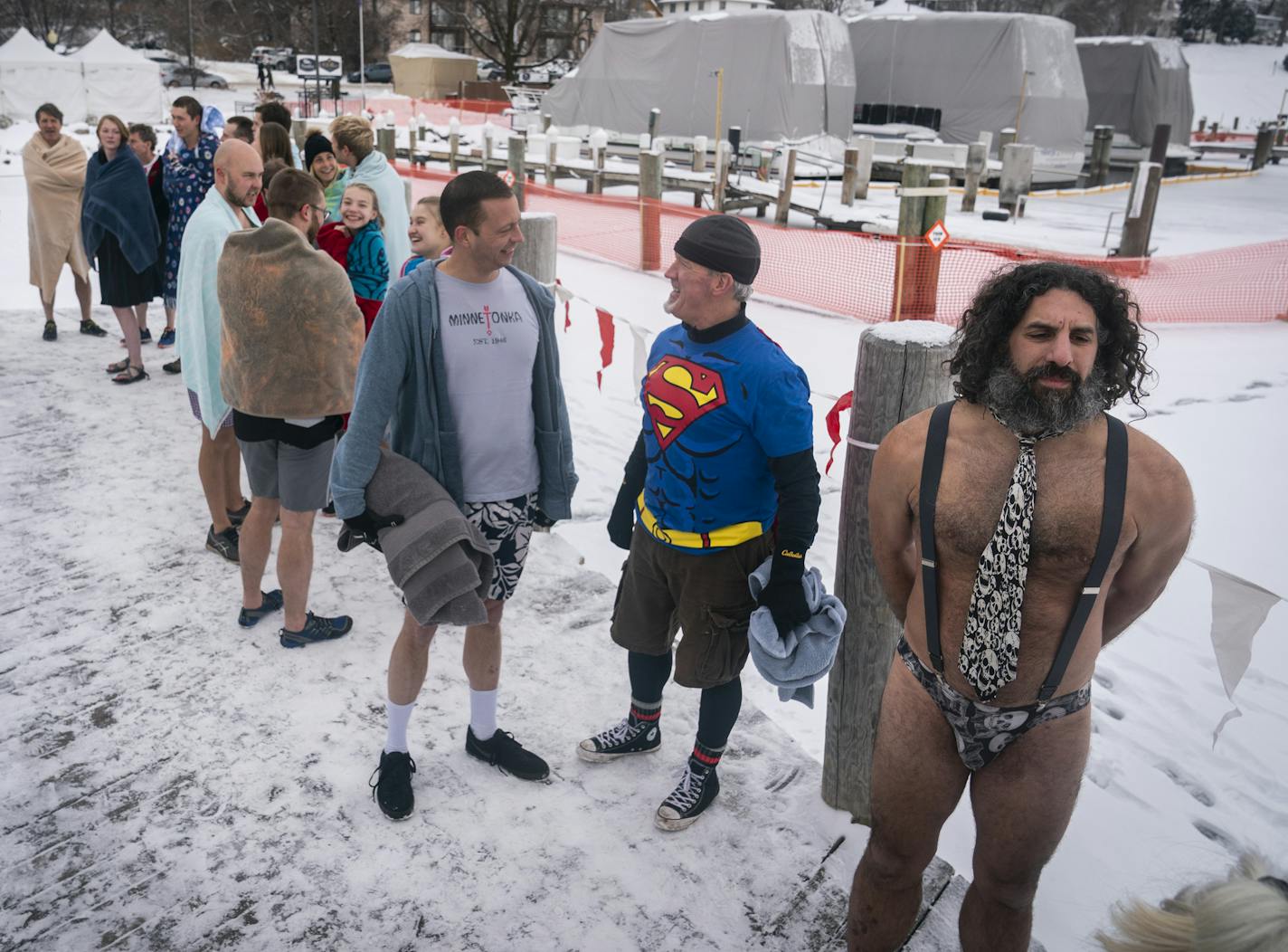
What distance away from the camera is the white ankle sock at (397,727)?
10.2 feet

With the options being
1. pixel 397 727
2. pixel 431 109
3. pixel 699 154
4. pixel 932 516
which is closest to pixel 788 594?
pixel 932 516

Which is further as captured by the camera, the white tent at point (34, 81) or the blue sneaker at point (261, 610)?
the white tent at point (34, 81)

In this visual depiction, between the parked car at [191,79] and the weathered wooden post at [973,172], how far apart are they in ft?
128

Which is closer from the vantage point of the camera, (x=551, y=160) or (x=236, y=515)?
(x=236, y=515)

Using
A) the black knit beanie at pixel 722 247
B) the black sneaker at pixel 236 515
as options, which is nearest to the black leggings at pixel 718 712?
the black knit beanie at pixel 722 247

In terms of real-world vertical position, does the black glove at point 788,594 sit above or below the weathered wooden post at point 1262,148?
below

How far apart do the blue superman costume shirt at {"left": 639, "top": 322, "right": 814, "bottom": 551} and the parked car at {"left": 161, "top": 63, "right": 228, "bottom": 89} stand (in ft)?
161

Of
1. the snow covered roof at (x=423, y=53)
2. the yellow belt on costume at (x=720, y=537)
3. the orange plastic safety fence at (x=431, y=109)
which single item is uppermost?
the snow covered roof at (x=423, y=53)

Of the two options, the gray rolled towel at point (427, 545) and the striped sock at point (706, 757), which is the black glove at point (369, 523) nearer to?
the gray rolled towel at point (427, 545)

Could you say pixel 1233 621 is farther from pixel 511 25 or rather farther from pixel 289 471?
pixel 511 25

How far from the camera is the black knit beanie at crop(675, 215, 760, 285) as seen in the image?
9.00 ft

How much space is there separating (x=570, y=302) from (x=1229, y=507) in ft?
23.7

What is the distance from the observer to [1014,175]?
1822 cm

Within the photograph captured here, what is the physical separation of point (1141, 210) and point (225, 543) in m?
12.8
